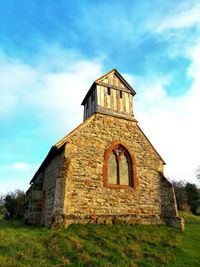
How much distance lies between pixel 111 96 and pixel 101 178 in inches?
246

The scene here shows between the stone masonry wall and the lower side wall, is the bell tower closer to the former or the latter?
the stone masonry wall

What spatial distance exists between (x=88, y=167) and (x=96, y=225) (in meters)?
3.00

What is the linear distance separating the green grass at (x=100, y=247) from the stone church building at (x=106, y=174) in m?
1.03

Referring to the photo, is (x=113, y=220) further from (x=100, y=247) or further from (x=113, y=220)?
(x=100, y=247)

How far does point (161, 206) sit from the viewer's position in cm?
1351

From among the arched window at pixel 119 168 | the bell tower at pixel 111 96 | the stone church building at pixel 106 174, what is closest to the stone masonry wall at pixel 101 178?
the stone church building at pixel 106 174

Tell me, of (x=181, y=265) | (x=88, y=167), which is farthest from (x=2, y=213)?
(x=181, y=265)

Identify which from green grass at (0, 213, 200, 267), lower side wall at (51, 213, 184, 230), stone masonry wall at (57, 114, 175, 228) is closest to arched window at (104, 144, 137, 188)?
stone masonry wall at (57, 114, 175, 228)

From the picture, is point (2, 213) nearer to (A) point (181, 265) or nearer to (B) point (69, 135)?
(B) point (69, 135)

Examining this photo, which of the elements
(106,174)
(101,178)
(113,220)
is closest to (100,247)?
(113,220)

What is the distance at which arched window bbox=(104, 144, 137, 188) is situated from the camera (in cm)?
1279

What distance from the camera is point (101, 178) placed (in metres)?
12.3

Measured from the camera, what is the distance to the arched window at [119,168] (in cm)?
1279

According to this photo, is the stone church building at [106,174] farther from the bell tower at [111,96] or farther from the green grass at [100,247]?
the green grass at [100,247]
